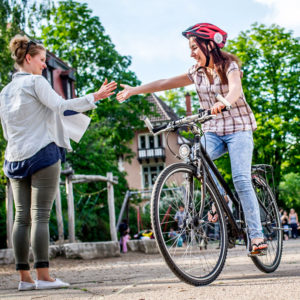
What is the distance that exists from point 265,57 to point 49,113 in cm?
2590

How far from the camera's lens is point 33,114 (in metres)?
4.27

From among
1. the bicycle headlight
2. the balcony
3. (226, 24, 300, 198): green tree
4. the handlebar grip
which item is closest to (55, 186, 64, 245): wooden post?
the handlebar grip

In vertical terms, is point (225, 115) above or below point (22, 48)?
below

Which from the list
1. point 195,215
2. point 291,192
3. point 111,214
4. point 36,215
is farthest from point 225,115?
point 291,192

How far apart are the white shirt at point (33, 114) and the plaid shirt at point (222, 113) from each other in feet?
3.13

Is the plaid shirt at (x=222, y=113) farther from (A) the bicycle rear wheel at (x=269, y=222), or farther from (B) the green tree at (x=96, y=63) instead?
(B) the green tree at (x=96, y=63)

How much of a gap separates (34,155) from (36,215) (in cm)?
48

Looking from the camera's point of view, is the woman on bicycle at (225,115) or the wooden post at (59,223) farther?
the wooden post at (59,223)

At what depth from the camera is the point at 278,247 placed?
16.7ft

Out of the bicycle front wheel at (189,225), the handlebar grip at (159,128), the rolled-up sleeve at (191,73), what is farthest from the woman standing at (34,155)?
the bicycle front wheel at (189,225)

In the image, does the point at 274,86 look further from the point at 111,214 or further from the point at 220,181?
the point at 220,181

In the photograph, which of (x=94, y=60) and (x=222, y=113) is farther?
(x=94, y=60)

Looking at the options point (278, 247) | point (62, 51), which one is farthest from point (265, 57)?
point (278, 247)

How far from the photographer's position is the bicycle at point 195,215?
3643 mm
